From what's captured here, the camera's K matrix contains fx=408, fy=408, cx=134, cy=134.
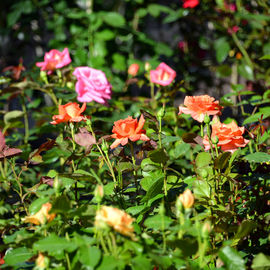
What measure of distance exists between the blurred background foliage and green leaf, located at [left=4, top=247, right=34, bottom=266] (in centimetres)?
162

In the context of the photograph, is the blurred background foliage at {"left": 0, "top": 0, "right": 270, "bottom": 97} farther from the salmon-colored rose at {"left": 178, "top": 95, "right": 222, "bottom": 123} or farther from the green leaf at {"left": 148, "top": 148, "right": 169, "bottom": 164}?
the green leaf at {"left": 148, "top": 148, "right": 169, "bottom": 164}

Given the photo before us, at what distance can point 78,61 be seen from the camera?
242cm

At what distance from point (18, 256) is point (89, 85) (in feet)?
2.34

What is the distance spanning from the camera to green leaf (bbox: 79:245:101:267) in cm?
65

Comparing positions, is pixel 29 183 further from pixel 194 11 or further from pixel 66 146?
pixel 194 11

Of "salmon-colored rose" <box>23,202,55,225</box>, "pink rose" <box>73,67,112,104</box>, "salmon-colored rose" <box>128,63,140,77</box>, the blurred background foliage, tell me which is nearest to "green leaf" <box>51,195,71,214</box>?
"salmon-colored rose" <box>23,202,55,225</box>

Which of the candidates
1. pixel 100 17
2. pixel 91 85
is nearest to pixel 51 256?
pixel 91 85

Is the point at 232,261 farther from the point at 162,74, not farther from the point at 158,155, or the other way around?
the point at 162,74

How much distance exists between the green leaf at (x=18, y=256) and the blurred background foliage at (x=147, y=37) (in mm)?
1619

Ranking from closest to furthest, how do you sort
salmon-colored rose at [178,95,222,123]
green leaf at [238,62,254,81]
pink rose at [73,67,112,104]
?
salmon-colored rose at [178,95,222,123] → pink rose at [73,67,112,104] → green leaf at [238,62,254,81]

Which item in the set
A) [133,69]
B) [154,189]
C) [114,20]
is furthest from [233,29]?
[154,189]

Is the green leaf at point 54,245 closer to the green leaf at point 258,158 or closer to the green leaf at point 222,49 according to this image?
the green leaf at point 258,158

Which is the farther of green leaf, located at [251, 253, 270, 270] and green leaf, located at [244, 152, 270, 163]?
green leaf, located at [244, 152, 270, 163]

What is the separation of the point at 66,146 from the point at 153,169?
26 cm
